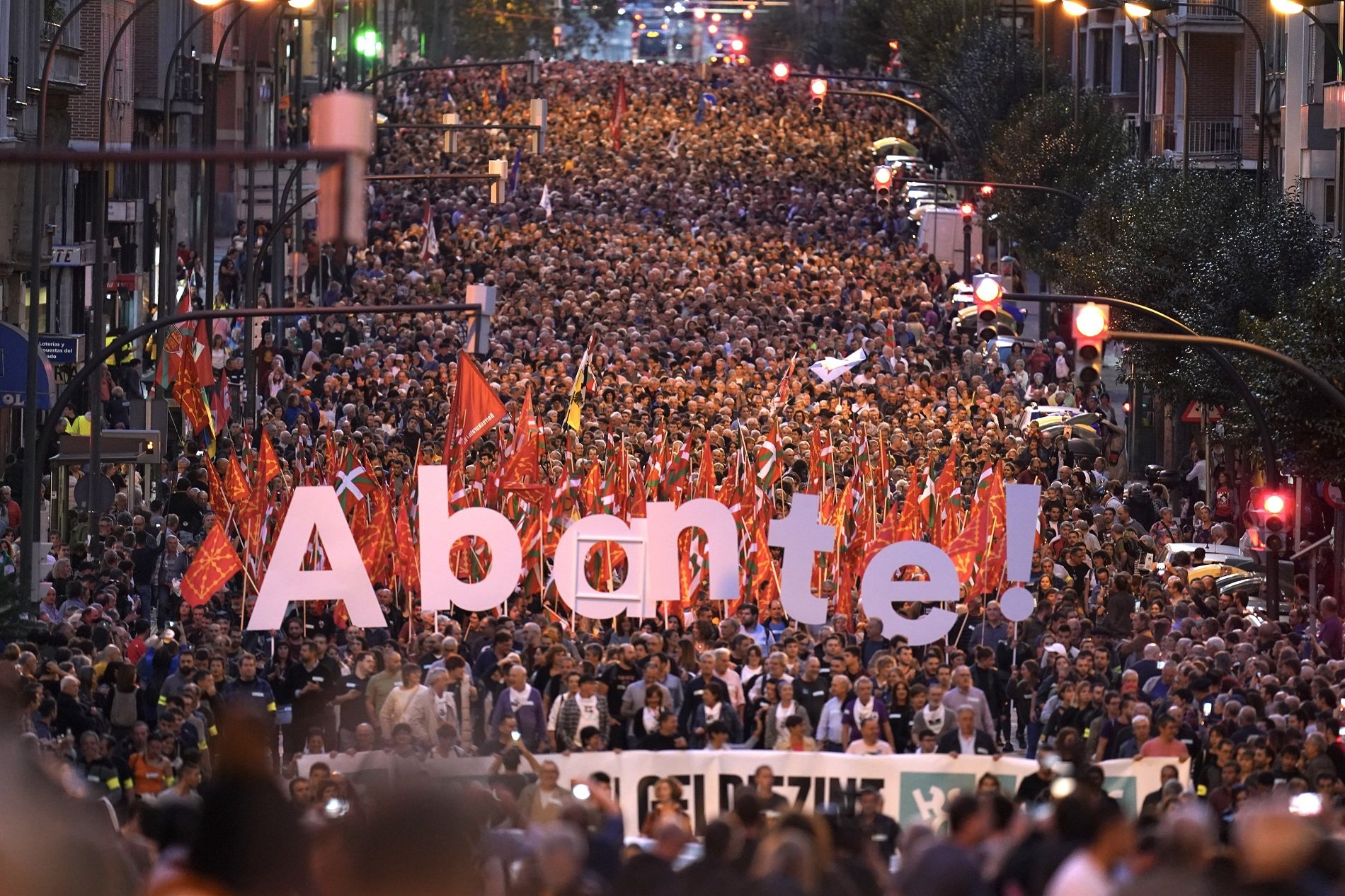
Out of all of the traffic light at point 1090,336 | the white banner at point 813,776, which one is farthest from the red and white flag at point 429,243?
the white banner at point 813,776

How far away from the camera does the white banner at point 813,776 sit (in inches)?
591

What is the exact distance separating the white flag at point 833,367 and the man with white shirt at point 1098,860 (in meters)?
24.1

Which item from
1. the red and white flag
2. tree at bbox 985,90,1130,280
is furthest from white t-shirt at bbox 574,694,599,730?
the red and white flag

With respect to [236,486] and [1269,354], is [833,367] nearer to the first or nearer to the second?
[236,486]

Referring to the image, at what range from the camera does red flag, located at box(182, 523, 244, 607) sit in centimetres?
2050

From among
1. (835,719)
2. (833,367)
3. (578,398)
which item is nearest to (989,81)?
(833,367)

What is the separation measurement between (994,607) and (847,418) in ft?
39.4

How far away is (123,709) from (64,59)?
84.2 ft

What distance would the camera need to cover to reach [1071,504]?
2656 cm

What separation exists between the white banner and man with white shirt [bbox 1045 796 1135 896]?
197 inches

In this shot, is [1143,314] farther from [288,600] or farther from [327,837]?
[327,837]

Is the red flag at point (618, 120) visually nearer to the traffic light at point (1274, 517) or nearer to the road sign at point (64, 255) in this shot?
the road sign at point (64, 255)

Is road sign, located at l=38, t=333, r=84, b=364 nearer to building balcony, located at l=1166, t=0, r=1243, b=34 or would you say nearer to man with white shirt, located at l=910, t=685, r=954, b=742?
man with white shirt, located at l=910, t=685, r=954, b=742

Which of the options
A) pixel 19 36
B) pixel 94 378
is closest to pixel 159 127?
pixel 19 36
